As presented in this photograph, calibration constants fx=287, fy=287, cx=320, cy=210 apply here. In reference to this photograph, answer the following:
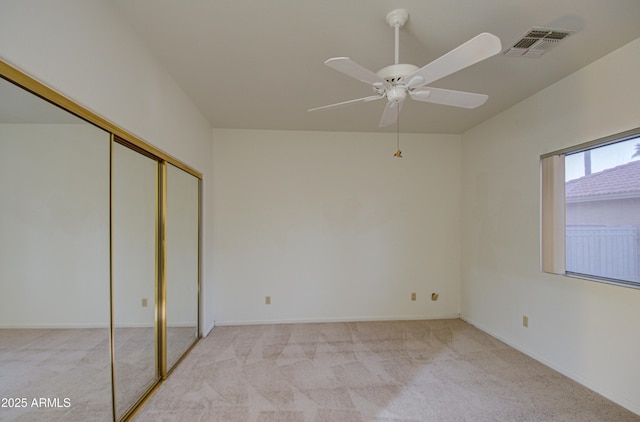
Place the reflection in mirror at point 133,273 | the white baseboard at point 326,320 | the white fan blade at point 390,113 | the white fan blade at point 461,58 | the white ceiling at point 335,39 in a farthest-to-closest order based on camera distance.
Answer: the white baseboard at point 326,320, the white fan blade at point 390,113, the reflection in mirror at point 133,273, the white ceiling at point 335,39, the white fan blade at point 461,58

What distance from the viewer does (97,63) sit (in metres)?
1.57

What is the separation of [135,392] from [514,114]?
443 cm

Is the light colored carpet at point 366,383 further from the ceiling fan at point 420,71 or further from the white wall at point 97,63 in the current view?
the ceiling fan at point 420,71

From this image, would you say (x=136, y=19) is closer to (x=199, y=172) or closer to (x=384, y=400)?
(x=199, y=172)

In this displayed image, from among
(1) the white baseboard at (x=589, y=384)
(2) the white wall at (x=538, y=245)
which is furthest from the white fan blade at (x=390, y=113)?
(1) the white baseboard at (x=589, y=384)

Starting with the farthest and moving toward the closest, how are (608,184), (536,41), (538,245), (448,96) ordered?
(538,245), (608,184), (536,41), (448,96)

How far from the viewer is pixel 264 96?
9.59 feet

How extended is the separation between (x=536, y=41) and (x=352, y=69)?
151 centimetres

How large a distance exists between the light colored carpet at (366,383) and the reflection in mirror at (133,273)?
27 centimetres

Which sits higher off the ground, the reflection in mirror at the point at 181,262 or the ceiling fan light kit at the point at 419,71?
the ceiling fan light kit at the point at 419,71

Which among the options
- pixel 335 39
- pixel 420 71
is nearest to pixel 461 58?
pixel 420 71

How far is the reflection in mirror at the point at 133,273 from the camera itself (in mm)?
1860

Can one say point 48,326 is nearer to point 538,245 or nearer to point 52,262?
point 52,262

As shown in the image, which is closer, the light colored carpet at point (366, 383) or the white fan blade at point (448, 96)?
the white fan blade at point (448, 96)
